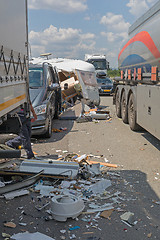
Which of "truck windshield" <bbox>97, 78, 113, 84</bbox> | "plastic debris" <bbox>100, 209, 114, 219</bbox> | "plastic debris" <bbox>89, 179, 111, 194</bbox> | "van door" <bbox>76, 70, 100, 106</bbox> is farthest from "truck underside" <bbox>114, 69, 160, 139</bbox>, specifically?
"truck windshield" <bbox>97, 78, 113, 84</bbox>

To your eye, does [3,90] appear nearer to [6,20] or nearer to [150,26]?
[6,20]

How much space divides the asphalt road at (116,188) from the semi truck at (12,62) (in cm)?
113

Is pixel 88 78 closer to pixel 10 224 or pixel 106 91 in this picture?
pixel 106 91

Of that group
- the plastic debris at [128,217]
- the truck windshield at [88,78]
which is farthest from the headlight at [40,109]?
the truck windshield at [88,78]

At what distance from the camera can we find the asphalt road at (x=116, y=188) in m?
4.07

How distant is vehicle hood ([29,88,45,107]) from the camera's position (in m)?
9.91

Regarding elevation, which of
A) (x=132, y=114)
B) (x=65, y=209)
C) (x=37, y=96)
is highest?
(x=37, y=96)

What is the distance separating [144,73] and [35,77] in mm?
3927

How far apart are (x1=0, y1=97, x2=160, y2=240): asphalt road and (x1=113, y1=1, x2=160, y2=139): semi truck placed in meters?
0.73

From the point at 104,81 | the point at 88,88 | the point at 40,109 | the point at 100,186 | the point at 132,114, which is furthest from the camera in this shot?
the point at 104,81

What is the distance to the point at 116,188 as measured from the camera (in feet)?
18.1

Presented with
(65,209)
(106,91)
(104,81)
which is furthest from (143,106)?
(104,81)

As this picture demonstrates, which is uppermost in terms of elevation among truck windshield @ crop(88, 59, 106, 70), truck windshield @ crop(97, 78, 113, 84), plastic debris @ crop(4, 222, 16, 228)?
truck windshield @ crop(88, 59, 106, 70)

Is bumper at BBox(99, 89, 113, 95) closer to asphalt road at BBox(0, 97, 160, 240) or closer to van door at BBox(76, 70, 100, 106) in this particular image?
van door at BBox(76, 70, 100, 106)
